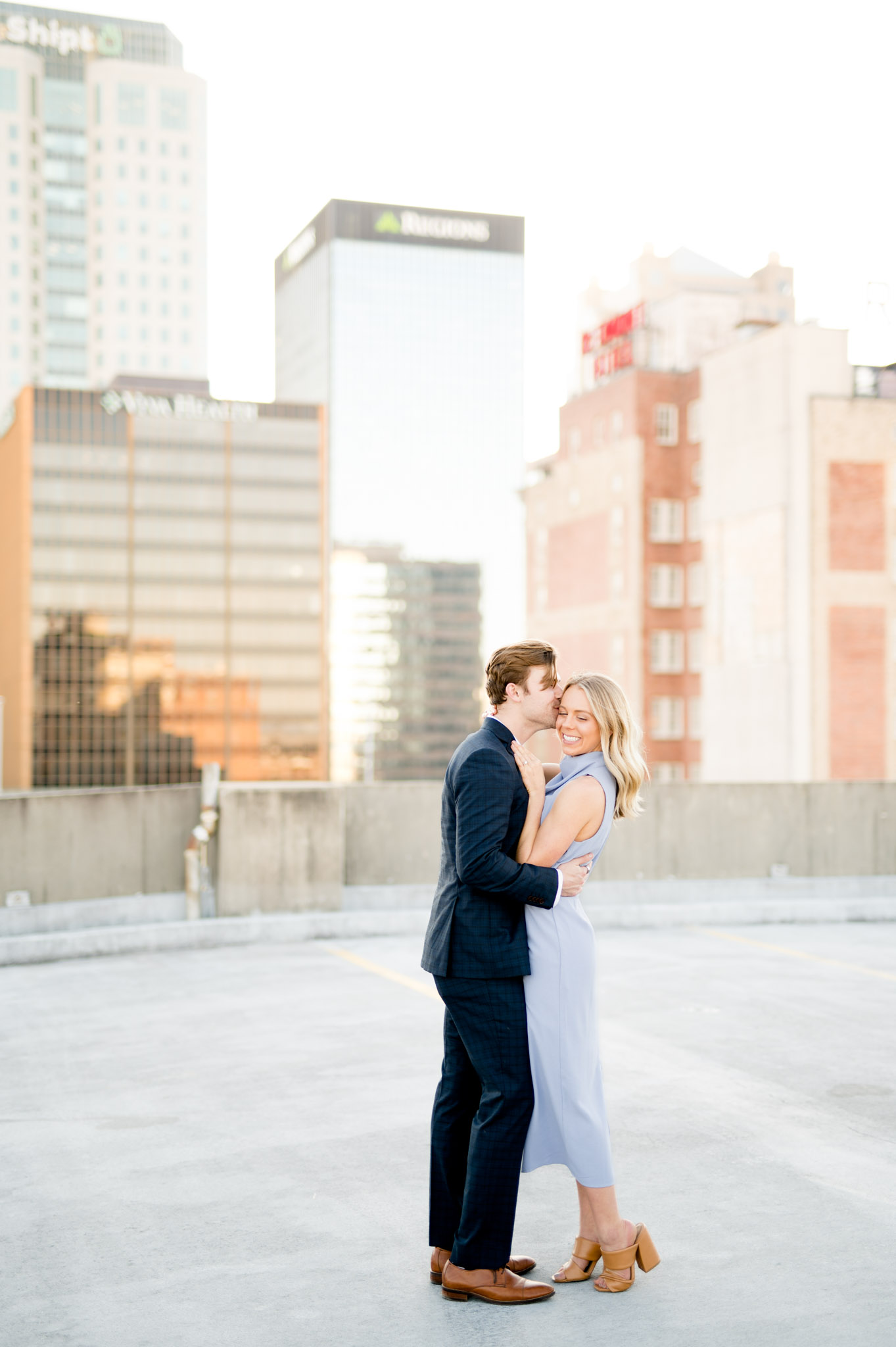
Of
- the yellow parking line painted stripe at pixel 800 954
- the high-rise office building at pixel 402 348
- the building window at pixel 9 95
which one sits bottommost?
the yellow parking line painted stripe at pixel 800 954

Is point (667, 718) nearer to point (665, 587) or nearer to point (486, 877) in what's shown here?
point (665, 587)

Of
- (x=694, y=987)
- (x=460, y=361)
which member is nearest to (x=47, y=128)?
(x=460, y=361)

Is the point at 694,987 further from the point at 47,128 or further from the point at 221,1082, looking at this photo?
the point at 47,128

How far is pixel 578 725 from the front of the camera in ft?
14.2

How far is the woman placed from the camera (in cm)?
416

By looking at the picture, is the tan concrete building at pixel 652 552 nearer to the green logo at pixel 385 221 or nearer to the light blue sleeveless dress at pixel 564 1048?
the light blue sleeveless dress at pixel 564 1048

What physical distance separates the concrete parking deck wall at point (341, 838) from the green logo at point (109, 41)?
595 ft

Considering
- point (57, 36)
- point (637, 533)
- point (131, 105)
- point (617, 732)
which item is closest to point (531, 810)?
point (617, 732)

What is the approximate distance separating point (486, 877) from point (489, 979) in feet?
1.10

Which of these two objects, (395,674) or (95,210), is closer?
(95,210)

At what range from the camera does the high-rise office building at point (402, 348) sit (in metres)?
187

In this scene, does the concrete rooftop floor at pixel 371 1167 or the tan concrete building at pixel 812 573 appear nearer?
the concrete rooftop floor at pixel 371 1167

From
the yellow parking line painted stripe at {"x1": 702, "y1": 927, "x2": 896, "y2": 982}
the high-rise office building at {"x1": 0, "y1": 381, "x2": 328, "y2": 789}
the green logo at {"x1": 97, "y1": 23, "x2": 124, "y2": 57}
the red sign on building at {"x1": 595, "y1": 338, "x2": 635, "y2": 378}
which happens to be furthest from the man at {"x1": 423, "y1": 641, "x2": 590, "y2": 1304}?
the green logo at {"x1": 97, "y1": 23, "x2": 124, "y2": 57}

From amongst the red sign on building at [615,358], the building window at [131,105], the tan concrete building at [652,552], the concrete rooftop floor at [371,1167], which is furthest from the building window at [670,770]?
the building window at [131,105]
